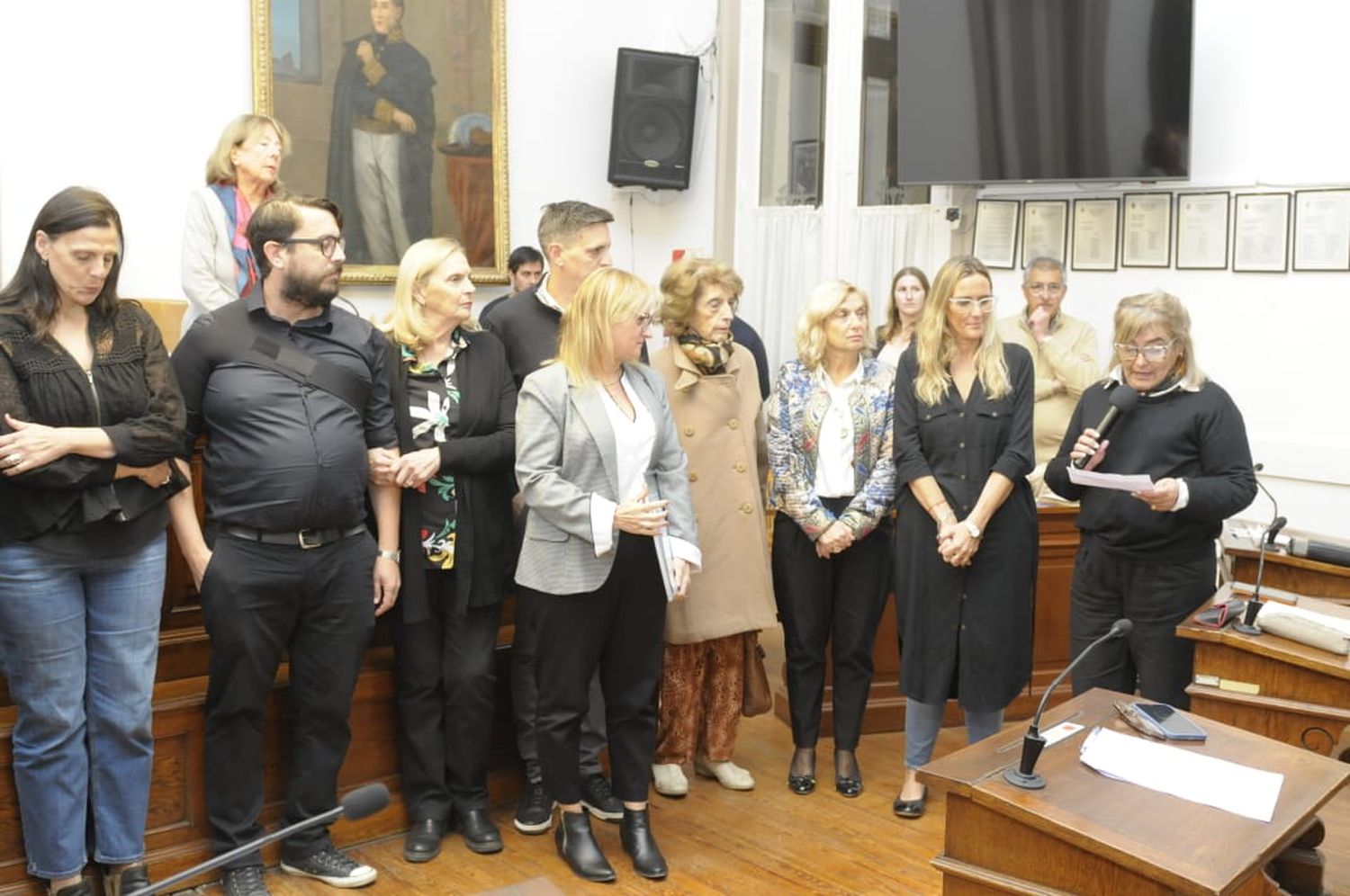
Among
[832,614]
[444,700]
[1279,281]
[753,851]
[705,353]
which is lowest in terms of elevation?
[753,851]

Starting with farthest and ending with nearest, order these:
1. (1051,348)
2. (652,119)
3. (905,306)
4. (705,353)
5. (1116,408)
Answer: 1. (652,119)
2. (905,306)
3. (1051,348)
4. (705,353)
5. (1116,408)

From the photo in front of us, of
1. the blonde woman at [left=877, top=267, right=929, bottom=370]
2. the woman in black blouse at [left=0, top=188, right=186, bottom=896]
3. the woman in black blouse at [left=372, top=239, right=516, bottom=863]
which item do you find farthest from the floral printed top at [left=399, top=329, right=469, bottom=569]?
the blonde woman at [left=877, top=267, right=929, bottom=370]

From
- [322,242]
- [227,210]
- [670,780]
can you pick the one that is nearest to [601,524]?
[322,242]

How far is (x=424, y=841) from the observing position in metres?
3.59

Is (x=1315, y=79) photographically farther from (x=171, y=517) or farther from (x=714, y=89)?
(x=171, y=517)

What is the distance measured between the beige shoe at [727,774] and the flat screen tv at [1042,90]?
3227 millimetres

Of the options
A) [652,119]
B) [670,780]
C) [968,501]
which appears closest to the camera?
[968,501]

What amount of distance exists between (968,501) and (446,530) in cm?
153

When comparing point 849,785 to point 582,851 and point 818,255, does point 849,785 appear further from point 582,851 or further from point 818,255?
point 818,255

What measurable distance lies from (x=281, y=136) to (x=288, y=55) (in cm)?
219

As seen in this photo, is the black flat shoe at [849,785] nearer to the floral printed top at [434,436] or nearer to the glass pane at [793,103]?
the floral printed top at [434,436]

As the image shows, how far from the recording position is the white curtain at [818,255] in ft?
21.8

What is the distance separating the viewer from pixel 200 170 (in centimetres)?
592

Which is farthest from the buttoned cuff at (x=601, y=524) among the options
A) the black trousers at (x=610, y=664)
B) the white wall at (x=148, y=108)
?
the white wall at (x=148, y=108)
